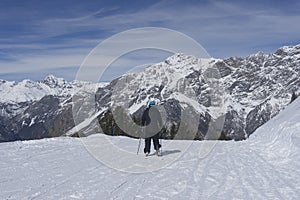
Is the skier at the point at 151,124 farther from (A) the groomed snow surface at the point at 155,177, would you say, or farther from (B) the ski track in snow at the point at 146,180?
(B) the ski track in snow at the point at 146,180

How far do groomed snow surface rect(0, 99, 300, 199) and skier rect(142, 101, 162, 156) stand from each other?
0.55 meters

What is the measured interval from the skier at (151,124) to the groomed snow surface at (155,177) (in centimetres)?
55

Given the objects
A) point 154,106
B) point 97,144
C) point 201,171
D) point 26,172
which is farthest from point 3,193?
point 97,144

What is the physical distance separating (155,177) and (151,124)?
5.32 meters

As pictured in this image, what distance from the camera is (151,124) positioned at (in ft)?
56.5

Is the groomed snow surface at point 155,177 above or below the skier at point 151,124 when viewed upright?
below

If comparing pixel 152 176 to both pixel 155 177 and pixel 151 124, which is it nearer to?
pixel 155 177

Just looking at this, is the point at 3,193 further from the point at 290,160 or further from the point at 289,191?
the point at 290,160

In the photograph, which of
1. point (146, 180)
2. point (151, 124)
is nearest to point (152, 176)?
point (146, 180)

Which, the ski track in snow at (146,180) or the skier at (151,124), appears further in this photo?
the skier at (151,124)

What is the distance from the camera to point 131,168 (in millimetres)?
13875

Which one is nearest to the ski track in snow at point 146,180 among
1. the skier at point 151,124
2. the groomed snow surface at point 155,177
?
the groomed snow surface at point 155,177

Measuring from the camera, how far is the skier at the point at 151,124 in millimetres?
17172

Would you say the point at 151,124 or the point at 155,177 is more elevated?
the point at 151,124
